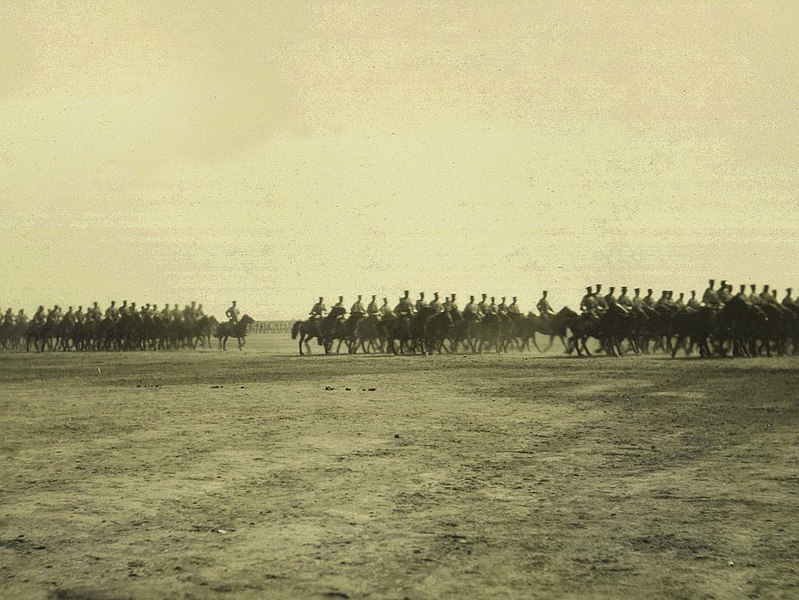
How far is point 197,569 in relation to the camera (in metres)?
A: 4.74

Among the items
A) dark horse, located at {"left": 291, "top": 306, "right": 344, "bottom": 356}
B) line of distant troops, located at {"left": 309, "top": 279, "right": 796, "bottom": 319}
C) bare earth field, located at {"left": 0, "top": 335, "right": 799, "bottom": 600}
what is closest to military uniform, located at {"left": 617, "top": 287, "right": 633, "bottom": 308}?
line of distant troops, located at {"left": 309, "top": 279, "right": 796, "bottom": 319}

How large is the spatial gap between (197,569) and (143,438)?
5477mm

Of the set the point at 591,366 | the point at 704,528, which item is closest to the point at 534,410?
the point at 704,528

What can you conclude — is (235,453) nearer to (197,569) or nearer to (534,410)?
(197,569)

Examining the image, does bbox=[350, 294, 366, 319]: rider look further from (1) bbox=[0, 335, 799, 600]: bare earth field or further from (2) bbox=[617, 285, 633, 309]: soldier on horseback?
(1) bbox=[0, 335, 799, 600]: bare earth field

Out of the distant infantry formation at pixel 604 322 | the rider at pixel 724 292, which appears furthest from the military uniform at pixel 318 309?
the rider at pixel 724 292

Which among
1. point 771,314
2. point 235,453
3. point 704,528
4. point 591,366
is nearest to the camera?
point 704,528

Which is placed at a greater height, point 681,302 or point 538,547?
point 681,302

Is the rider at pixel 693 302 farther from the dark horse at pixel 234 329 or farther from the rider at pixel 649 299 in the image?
the dark horse at pixel 234 329

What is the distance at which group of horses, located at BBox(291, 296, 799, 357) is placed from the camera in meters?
29.0

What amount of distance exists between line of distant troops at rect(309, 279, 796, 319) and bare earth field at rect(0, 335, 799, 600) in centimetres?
1820

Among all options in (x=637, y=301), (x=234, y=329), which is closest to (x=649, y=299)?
(x=637, y=301)

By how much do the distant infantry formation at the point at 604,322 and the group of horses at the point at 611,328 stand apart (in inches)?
1.3

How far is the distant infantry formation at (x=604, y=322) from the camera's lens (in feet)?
95.7
